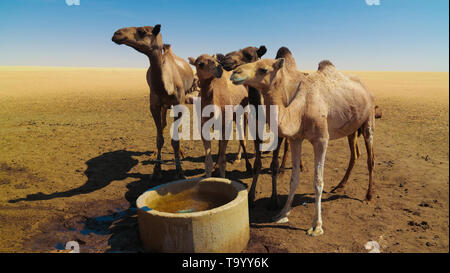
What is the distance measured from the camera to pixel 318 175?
466cm

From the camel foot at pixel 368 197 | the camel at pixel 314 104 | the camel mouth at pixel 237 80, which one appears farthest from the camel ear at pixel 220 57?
the camel foot at pixel 368 197

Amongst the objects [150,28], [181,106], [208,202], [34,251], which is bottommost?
[34,251]

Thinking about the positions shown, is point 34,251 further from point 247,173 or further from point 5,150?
point 5,150

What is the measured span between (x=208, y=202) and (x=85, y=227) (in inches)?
88.0

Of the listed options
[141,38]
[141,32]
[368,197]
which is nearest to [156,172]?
[141,38]

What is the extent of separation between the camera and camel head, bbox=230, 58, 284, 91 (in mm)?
4062

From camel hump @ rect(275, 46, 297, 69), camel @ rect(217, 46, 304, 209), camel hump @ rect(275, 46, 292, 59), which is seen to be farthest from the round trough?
camel hump @ rect(275, 46, 292, 59)

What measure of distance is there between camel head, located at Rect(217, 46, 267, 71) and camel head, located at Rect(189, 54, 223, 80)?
388 mm

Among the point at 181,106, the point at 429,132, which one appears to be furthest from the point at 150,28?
→ the point at 429,132

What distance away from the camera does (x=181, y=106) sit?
7000mm

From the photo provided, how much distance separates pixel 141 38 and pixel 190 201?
3431 mm

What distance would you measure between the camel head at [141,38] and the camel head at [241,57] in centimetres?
148

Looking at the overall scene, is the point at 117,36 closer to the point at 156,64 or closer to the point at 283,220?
the point at 156,64

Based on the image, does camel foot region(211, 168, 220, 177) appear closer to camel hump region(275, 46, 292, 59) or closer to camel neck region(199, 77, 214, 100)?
camel neck region(199, 77, 214, 100)
